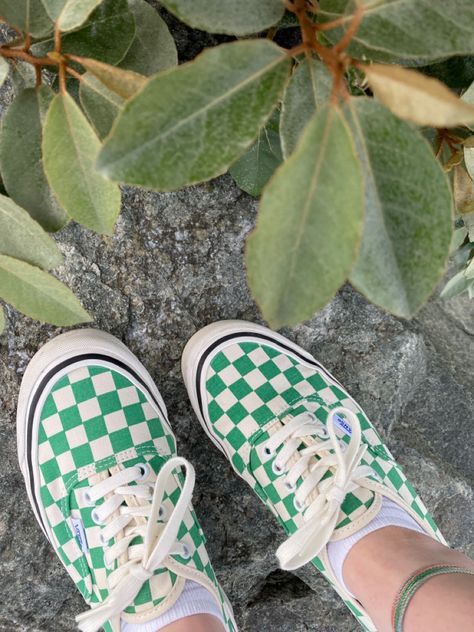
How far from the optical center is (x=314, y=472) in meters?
1.34

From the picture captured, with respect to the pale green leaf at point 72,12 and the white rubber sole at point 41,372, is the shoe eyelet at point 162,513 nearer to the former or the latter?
the white rubber sole at point 41,372

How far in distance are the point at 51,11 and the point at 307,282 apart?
0.41 meters

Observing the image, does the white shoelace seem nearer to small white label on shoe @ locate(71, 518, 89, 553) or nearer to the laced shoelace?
small white label on shoe @ locate(71, 518, 89, 553)

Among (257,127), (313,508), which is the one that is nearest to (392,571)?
(313,508)

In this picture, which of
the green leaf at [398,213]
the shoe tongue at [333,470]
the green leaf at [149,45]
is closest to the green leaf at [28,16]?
the green leaf at [149,45]

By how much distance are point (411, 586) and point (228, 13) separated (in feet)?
3.65

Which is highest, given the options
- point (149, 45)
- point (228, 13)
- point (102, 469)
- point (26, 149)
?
point (228, 13)

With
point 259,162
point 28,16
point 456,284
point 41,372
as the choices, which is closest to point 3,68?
point 28,16

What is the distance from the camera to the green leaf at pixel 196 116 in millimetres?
445

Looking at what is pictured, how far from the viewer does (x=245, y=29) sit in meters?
0.54

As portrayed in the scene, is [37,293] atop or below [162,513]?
atop

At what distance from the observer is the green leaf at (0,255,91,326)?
2.27 feet

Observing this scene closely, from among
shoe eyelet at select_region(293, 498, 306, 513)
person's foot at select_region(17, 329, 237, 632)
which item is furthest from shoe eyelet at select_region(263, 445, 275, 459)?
person's foot at select_region(17, 329, 237, 632)

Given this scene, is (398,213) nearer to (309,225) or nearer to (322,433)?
(309,225)
